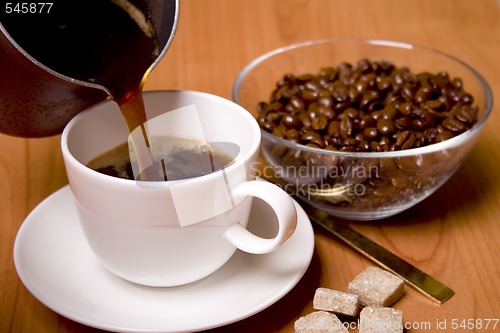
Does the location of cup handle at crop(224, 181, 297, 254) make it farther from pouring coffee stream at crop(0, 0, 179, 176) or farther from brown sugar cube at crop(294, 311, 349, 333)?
pouring coffee stream at crop(0, 0, 179, 176)

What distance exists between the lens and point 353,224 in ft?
3.96

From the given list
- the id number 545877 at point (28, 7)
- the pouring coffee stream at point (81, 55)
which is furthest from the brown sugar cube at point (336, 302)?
the id number 545877 at point (28, 7)

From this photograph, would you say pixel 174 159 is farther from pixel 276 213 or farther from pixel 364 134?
pixel 364 134

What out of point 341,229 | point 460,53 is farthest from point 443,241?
point 460,53

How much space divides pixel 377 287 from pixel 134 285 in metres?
0.35

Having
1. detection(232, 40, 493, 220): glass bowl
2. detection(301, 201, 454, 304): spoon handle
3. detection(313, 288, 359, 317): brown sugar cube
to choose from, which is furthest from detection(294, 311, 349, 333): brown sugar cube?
detection(232, 40, 493, 220): glass bowl

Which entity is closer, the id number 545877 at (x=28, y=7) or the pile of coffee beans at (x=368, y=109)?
the id number 545877 at (x=28, y=7)

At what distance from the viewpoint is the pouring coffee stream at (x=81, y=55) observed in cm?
99

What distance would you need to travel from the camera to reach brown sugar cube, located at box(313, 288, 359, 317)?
0.97 metres

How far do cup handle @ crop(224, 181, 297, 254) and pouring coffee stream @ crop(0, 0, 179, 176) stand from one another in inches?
8.7

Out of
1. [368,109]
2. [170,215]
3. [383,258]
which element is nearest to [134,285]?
[170,215]

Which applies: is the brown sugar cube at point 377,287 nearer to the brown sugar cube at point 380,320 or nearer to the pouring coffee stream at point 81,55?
the brown sugar cube at point 380,320

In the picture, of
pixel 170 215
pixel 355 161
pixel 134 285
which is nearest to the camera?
pixel 170 215

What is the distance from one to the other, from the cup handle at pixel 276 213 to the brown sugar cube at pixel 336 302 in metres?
0.11
